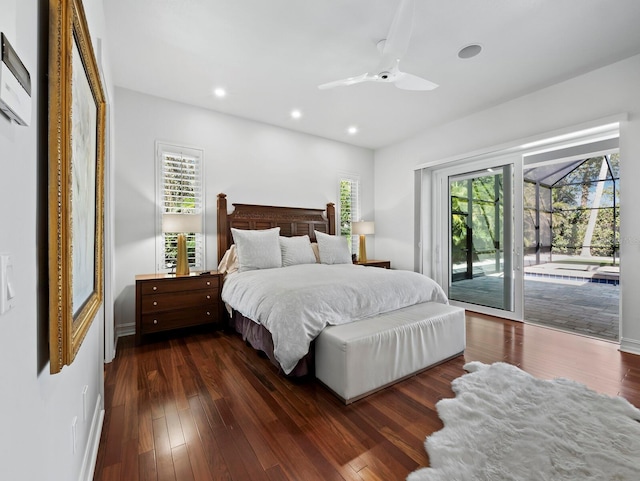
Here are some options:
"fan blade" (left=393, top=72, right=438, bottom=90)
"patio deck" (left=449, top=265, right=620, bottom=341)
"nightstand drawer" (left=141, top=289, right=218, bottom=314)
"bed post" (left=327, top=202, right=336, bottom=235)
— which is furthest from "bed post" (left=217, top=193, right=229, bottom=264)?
"patio deck" (left=449, top=265, right=620, bottom=341)

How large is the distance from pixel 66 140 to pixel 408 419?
87.5 inches

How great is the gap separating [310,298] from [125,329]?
2.59 m

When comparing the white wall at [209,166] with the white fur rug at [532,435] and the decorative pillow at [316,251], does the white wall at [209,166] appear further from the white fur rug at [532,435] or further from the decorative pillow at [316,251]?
the white fur rug at [532,435]

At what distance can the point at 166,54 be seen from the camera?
288cm

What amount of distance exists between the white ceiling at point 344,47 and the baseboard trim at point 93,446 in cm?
292

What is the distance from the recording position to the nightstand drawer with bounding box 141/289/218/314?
3169 mm

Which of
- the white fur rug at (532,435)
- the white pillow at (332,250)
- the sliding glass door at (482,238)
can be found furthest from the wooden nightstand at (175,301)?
the sliding glass door at (482,238)

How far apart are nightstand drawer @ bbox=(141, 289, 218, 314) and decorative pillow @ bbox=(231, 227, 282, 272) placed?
1.60 feet

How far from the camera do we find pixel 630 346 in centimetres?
294

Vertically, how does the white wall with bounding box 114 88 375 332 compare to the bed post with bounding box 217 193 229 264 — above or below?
above

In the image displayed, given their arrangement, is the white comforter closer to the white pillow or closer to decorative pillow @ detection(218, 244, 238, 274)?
decorative pillow @ detection(218, 244, 238, 274)

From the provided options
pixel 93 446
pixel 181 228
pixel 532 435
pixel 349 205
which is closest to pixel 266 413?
pixel 93 446

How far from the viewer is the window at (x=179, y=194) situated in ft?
12.2

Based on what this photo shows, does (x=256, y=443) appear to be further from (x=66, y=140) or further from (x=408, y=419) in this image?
(x=66, y=140)
